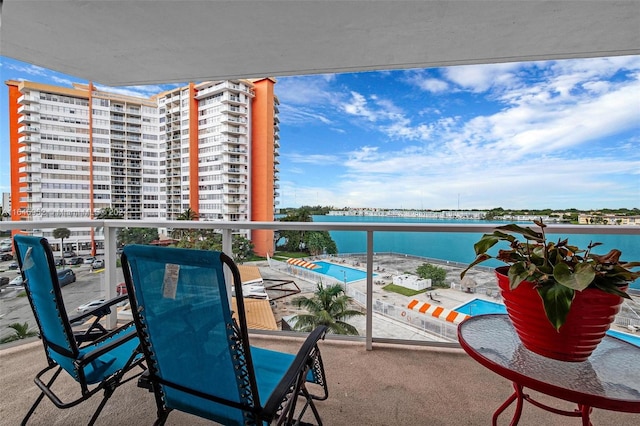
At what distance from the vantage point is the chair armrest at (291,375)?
87 cm

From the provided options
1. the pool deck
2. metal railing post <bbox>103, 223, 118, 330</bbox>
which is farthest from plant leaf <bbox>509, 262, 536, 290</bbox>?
metal railing post <bbox>103, 223, 118, 330</bbox>

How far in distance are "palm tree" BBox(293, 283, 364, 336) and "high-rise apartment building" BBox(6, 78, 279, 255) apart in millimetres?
6593

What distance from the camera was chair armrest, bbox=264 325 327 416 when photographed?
2.87ft

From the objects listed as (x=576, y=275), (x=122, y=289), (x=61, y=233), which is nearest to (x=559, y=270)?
(x=576, y=275)

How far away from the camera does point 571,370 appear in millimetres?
890

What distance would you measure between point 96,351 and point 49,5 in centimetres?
237

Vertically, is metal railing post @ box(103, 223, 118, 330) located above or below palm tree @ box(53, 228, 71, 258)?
below

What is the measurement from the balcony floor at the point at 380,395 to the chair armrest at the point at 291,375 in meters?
0.82

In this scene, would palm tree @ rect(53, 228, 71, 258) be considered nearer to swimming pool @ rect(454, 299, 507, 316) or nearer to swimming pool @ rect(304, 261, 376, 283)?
swimming pool @ rect(304, 261, 376, 283)


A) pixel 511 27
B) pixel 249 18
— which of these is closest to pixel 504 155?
pixel 511 27

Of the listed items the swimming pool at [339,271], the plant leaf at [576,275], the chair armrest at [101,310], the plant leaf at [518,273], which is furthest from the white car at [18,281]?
the plant leaf at [576,275]

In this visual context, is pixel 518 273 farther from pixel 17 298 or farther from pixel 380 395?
pixel 17 298

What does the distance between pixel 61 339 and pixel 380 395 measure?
1.82 meters

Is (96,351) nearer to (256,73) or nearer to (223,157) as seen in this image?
(256,73)
